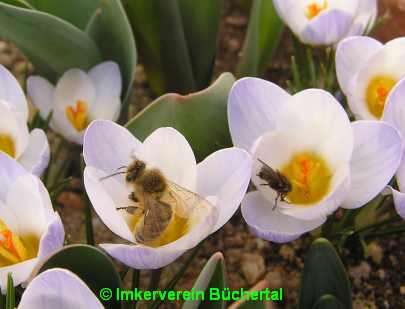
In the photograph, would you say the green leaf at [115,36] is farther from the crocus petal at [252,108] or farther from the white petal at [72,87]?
the crocus petal at [252,108]

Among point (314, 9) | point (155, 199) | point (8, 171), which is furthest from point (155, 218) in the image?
point (314, 9)

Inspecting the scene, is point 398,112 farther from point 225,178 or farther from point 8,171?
point 8,171

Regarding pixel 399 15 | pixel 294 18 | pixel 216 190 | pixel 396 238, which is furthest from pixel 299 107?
pixel 399 15

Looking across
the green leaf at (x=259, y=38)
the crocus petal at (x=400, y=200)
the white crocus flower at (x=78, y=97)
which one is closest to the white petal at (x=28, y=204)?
the white crocus flower at (x=78, y=97)

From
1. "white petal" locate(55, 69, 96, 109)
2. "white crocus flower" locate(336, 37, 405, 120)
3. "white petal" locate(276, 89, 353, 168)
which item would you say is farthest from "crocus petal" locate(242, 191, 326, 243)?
"white petal" locate(55, 69, 96, 109)

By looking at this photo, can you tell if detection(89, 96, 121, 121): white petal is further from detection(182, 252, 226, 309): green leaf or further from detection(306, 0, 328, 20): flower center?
detection(182, 252, 226, 309): green leaf
